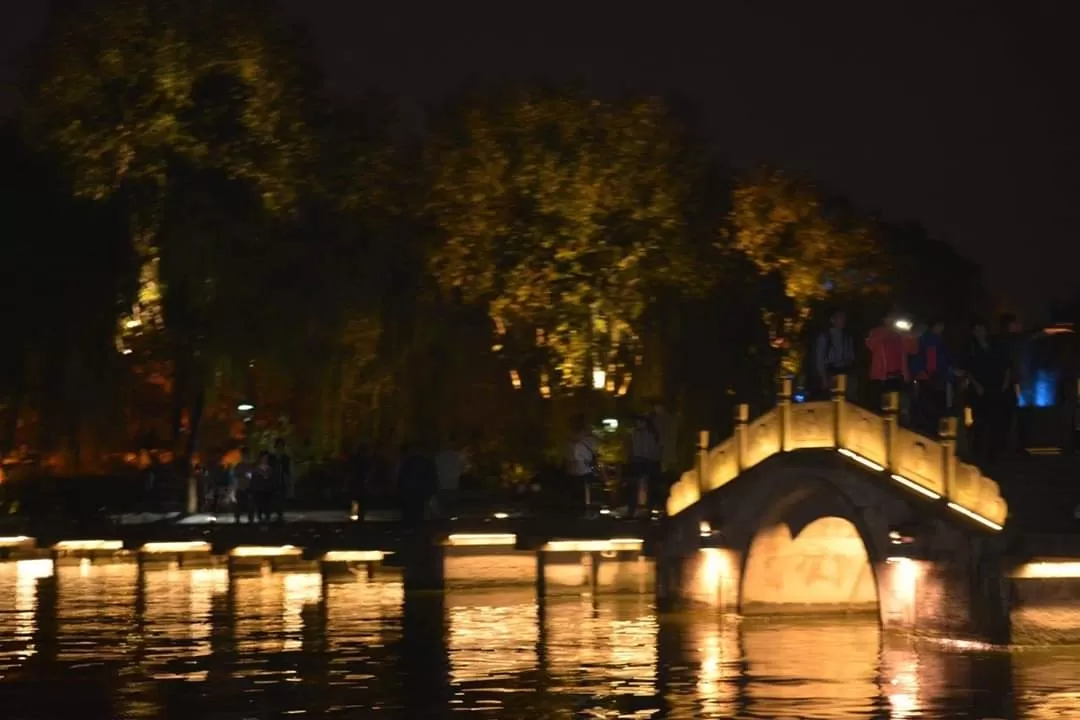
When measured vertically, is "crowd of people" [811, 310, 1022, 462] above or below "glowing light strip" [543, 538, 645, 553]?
above

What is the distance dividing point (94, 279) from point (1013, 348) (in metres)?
22.7

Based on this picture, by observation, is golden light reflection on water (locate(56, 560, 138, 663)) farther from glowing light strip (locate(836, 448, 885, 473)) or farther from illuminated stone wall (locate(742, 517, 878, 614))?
glowing light strip (locate(836, 448, 885, 473))

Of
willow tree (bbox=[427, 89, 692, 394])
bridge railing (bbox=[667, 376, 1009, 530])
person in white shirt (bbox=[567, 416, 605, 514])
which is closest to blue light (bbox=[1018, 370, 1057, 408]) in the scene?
bridge railing (bbox=[667, 376, 1009, 530])

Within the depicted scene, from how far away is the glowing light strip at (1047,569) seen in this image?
21.7m

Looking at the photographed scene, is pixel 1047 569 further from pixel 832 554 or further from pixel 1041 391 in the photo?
pixel 1041 391

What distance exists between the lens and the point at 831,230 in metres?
54.3

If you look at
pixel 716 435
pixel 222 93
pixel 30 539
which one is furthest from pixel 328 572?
pixel 222 93

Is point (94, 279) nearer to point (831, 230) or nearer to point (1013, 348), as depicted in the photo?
point (831, 230)

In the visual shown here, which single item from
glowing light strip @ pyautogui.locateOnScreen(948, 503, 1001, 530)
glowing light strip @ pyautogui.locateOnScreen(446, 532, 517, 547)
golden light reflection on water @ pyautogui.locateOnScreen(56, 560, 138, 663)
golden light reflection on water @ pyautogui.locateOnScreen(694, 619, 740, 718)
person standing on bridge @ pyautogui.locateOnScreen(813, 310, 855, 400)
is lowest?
golden light reflection on water @ pyautogui.locateOnScreen(694, 619, 740, 718)

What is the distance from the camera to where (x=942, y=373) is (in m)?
25.5

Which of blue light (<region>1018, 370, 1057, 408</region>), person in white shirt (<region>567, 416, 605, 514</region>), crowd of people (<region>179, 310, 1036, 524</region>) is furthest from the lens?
person in white shirt (<region>567, 416, 605, 514</region>)

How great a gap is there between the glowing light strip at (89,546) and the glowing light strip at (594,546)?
11.8m

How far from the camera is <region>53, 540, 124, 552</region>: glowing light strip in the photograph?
40.8 m

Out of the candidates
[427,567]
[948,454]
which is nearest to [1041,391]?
[948,454]
